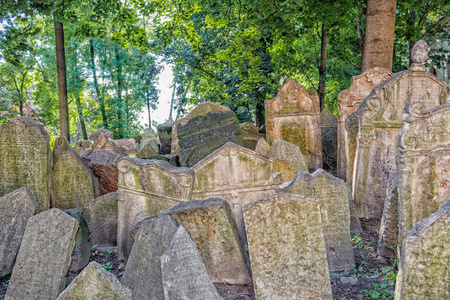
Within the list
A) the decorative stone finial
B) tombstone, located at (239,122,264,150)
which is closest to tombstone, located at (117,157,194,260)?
the decorative stone finial

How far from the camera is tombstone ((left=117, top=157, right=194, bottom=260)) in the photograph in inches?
194

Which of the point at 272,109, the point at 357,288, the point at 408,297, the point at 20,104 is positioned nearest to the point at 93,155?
the point at 272,109

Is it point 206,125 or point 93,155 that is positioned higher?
point 206,125

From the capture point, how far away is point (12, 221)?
4.52 m

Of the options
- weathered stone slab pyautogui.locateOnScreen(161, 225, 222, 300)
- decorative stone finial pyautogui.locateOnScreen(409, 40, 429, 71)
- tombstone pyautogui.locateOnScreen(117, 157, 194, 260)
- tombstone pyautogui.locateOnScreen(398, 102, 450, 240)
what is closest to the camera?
weathered stone slab pyautogui.locateOnScreen(161, 225, 222, 300)

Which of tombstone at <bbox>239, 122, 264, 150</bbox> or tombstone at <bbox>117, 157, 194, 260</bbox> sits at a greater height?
tombstone at <bbox>239, 122, 264, 150</bbox>

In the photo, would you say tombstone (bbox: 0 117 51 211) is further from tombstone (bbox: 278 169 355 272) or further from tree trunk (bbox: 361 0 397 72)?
tree trunk (bbox: 361 0 397 72)

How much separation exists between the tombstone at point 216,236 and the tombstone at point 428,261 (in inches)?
67.5

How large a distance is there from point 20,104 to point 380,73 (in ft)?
59.9

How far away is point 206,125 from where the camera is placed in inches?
310

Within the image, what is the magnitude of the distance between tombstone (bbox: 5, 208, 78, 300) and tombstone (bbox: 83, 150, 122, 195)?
116 inches

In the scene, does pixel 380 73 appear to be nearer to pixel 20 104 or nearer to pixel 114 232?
pixel 114 232

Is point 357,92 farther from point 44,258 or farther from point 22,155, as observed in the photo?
point 44,258

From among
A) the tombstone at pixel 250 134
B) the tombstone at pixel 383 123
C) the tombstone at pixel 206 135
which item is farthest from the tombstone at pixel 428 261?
the tombstone at pixel 250 134
